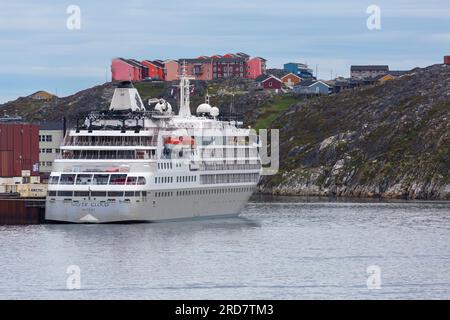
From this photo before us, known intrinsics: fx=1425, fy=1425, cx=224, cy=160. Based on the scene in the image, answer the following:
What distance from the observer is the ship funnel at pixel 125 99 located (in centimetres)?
12756

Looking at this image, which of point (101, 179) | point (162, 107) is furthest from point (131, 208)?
point (162, 107)

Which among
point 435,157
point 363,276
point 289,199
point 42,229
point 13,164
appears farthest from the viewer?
point 435,157

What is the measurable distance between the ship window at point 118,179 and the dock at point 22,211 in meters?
7.59

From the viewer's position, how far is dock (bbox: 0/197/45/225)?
389 ft

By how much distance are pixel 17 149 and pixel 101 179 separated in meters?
17.7

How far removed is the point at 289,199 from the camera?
184 meters

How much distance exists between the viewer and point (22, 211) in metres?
119

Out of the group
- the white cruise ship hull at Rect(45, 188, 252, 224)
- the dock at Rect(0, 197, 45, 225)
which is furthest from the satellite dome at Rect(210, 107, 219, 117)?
the dock at Rect(0, 197, 45, 225)

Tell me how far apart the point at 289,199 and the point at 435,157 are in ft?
80.9
